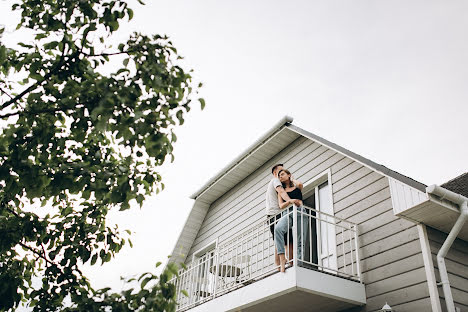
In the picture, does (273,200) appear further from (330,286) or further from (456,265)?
(456,265)

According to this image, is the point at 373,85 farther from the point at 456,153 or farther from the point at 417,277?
the point at 417,277

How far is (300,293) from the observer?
5203 millimetres

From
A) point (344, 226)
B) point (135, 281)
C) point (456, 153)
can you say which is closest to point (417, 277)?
point (344, 226)

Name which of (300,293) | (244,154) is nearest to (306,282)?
(300,293)

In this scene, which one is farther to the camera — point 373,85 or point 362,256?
point 373,85

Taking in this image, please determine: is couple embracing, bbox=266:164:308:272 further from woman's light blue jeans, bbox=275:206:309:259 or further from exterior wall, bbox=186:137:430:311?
exterior wall, bbox=186:137:430:311

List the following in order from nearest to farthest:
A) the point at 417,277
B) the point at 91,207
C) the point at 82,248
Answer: the point at 82,248 → the point at 91,207 → the point at 417,277

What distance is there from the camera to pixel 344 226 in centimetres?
641

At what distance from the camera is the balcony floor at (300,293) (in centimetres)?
514

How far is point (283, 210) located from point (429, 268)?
6.25ft

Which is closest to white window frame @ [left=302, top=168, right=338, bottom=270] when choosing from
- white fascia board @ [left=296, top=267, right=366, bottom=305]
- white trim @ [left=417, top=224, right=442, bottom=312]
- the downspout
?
white fascia board @ [left=296, top=267, right=366, bottom=305]

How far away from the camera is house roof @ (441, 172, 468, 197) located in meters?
6.73

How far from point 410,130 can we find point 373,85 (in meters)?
1.39

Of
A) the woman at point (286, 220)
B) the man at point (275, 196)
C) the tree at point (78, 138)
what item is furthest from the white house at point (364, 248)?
the tree at point (78, 138)
